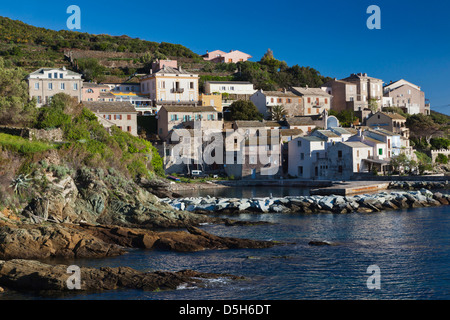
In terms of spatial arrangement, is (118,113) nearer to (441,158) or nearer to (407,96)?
(441,158)

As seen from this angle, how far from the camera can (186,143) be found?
55812 millimetres

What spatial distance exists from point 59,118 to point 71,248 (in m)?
18.7

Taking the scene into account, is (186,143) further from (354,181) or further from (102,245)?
(102,245)

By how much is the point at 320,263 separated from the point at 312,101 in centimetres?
5362

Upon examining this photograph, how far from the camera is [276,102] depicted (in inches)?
2687

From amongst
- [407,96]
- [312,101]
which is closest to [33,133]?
[312,101]

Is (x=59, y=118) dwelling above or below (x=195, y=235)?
above

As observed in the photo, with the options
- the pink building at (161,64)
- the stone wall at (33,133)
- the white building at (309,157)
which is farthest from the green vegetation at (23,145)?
the pink building at (161,64)

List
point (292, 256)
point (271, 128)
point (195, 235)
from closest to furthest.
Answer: point (292, 256) < point (195, 235) < point (271, 128)

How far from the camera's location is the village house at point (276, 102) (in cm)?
6762

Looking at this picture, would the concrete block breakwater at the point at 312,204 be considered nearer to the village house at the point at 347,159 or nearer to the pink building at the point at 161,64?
the village house at the point at 347,159

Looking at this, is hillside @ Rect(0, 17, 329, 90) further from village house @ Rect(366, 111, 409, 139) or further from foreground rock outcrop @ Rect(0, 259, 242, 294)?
foreground rock outcrop @ Rect(0, 259, 242, 294)

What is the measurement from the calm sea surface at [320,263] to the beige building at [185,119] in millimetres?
30629
